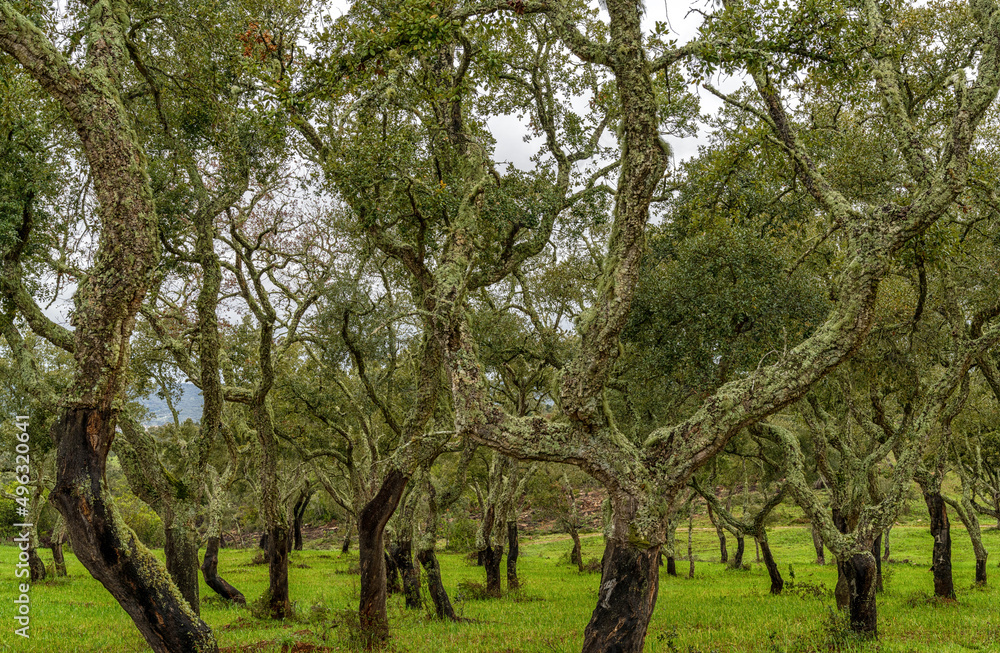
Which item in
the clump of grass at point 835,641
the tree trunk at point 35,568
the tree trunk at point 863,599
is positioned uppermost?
the tree trunk at point 863,599

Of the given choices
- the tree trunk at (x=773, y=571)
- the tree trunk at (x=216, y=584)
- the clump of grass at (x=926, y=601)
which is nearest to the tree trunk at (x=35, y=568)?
the tree trunk at (x=216, y=584)

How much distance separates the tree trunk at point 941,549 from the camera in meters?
17.2

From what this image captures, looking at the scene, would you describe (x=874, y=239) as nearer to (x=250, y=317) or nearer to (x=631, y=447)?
(x=631, y=447)

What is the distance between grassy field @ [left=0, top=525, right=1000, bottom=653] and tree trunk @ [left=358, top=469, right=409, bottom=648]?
498 mm

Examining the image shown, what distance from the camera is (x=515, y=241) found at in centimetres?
1255

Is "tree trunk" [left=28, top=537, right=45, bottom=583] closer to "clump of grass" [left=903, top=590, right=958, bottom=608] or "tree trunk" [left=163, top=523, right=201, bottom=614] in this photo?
"tree trunk" [left=163, top=523, right=201, bottom=614]

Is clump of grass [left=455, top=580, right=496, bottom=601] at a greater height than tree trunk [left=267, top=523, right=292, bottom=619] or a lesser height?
lesser

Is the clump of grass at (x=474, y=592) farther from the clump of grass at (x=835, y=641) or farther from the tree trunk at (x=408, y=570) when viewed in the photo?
the clump of grass at (x=835, y=641)

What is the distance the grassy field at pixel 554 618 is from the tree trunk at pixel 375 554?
0.50 meters

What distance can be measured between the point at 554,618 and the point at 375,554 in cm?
692

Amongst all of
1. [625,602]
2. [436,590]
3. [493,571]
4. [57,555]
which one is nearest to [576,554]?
[493,571]

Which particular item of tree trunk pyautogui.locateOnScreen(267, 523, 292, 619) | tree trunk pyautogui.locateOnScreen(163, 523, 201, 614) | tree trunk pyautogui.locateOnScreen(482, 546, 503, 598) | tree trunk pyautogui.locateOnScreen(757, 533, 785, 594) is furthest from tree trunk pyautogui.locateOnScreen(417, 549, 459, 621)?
tree trunk pyautogui.locateOnScreen(757, 533, 785, 594)

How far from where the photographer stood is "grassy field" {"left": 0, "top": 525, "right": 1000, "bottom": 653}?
39.5ft

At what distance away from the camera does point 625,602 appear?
7.37 meters
